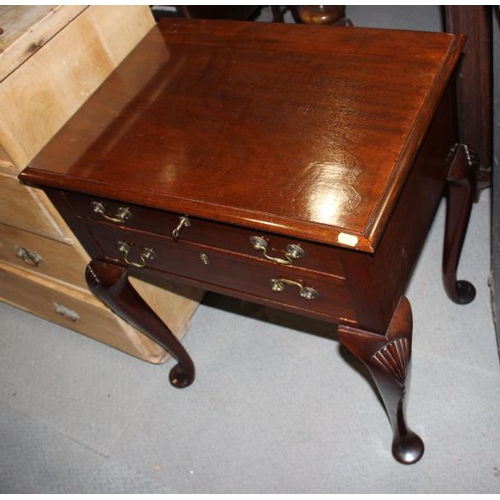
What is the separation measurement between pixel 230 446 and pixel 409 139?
3.06 ft

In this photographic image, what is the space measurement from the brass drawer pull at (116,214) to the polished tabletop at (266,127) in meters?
0.06

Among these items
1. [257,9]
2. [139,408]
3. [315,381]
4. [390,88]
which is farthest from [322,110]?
[257,9]

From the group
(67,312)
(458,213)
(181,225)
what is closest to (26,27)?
(181,225)

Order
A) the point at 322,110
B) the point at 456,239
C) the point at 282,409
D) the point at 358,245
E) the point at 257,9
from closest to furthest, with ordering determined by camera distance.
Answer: the point at 358,245 → the point at 322,110 → the point at 456,239 → the point at 282,409 → the point at 257,9

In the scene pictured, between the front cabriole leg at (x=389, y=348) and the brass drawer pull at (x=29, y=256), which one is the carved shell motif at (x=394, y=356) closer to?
the front cabriole leg at (x=389, y=348)

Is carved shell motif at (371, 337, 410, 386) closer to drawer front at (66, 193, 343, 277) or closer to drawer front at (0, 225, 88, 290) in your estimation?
drawer front at (66, 193, 343, 277)

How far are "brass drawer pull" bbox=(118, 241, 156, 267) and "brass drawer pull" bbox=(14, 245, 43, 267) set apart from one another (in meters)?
0.38

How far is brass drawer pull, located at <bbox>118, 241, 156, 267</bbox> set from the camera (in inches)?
47.6

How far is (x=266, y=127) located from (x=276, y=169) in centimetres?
12

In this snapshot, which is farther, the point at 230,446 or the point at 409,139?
the point at 230,446

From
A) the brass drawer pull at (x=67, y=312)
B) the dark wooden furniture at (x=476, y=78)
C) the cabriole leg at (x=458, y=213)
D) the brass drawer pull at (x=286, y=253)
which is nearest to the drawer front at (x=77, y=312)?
the brass drawer pull at (x=67, y=312)

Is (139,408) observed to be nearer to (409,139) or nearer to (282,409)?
(282,409)

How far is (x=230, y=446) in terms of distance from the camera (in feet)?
5.08

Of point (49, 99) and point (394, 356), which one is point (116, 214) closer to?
point (49, 99)
